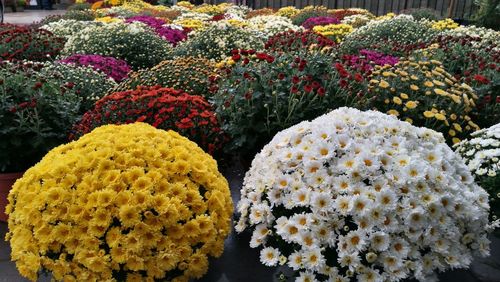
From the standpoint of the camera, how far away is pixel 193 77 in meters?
5.40

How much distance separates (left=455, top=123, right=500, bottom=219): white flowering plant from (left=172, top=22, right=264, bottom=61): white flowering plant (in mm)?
4845

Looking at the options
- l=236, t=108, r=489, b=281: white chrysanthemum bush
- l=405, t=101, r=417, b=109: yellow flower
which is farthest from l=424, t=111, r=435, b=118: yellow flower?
l=236, t=108, r=489, b=281: white chrysanthemum bush

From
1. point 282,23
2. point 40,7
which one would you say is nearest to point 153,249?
point 282,23

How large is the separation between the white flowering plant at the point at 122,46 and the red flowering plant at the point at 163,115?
411 cm

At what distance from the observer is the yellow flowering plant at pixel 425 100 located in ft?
13.7

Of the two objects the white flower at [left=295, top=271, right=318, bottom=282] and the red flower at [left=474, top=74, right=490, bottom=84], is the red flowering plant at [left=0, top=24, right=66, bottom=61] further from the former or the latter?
the white flower at [left=295, top=271, right=318, bottom=282]

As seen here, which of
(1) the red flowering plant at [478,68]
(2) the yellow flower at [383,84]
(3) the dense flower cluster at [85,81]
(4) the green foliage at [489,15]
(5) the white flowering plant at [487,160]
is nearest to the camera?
(5) the white flowering plant at [487,160]

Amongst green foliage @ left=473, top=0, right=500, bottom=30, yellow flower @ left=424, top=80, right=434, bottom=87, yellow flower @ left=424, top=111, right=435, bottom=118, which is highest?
yellow flower @ left=424, top=80, right=434, bottom=87

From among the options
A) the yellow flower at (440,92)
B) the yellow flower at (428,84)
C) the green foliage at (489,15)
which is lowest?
the green foliage at (489,15)

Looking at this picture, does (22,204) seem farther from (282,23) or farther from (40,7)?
(40,7)

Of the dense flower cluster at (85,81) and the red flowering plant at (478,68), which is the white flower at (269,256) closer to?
the red flowering plant at (478,68)

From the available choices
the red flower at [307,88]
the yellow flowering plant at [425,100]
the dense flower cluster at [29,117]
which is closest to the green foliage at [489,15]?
the yellow flowering plant at [425,100]

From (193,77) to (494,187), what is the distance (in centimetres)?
326

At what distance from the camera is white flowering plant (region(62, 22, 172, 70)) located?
319 inches
